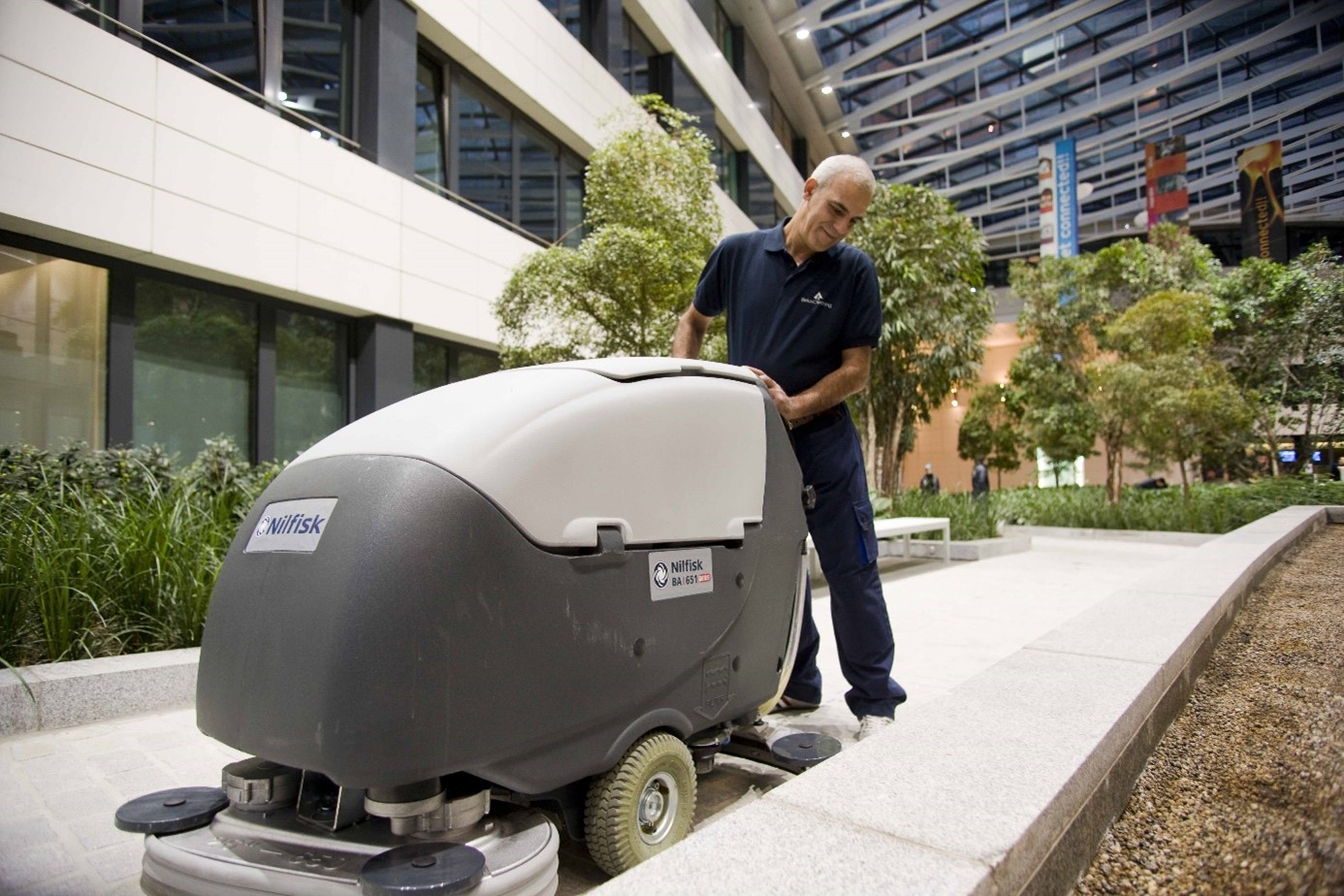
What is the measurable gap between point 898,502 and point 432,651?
29.0ft

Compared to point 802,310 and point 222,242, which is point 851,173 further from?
point 222,242

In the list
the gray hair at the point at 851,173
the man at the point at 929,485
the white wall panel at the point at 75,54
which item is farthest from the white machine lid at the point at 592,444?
the man at the point at 929,485

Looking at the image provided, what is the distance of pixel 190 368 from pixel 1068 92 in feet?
80.9

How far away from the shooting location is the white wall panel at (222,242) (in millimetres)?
5445

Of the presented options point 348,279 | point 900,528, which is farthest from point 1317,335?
point 348,279

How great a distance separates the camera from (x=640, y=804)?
1.38m

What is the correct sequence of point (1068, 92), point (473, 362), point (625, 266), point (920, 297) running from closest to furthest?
point (625, 266)
point (473, 362)
point (920, 297)
point (1068, 92)

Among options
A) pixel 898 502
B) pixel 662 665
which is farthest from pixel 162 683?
pixel 898 502

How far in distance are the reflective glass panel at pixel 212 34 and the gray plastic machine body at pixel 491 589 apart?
19.9 ft

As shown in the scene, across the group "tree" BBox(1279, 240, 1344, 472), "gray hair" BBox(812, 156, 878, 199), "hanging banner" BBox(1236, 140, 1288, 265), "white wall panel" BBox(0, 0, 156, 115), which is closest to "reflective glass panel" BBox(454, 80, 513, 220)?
"white wall panel" BBox(0, 0, 156, 115)

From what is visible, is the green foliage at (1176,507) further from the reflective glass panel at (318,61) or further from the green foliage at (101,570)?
the green foliage at (101,570)

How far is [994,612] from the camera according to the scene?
4.81 meters

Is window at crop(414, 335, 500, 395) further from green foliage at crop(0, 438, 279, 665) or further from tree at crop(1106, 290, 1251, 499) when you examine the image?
tree at crop(1106, 290, 1251, 499)

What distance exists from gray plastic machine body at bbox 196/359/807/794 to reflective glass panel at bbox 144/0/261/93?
608 cm
